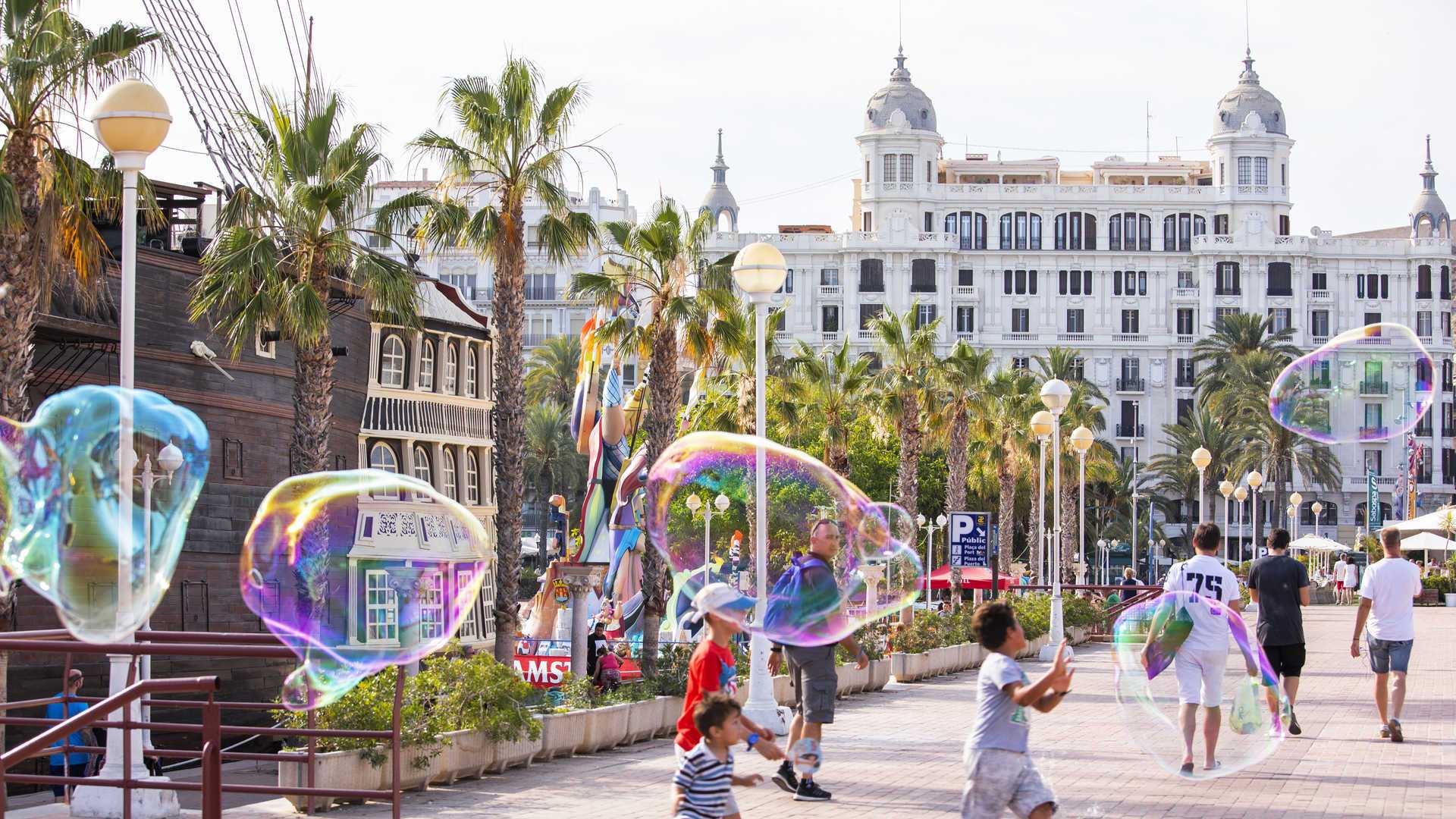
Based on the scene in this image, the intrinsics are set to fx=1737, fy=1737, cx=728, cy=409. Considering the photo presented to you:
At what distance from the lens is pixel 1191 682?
12.9 m

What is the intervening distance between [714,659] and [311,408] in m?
16.9

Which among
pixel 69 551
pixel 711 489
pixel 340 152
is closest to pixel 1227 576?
pixel 711 489

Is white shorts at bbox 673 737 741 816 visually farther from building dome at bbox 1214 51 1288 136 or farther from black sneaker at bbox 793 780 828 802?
building dome at bbox 1214 51 1288 136

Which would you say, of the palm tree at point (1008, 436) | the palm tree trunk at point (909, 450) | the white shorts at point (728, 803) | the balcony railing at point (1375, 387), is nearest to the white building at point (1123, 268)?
the palm tree at point (1008, 436)

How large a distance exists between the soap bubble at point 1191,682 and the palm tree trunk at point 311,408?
16.4m

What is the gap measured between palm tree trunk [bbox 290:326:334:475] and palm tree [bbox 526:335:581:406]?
6470 cm

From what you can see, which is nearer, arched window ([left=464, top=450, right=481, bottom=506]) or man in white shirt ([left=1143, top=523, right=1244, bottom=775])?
man in white shirt ([left=1143, top=523, right=1244, bottom=775])

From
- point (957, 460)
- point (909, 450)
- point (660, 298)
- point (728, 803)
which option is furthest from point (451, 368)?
point (728, 803)

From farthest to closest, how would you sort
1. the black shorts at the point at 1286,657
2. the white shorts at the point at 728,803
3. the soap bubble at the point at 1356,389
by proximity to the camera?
the soap bubble at the point at 1356,389
the black shorts at the point at 1286,657
the white shorts at the point at 728,803

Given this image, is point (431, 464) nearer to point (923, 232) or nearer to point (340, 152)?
point (340, 152)

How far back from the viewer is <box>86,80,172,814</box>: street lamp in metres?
13.5

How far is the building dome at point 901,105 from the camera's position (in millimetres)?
110625

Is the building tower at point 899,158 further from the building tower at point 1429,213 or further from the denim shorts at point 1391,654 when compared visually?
the denim shorts at point 1391,654

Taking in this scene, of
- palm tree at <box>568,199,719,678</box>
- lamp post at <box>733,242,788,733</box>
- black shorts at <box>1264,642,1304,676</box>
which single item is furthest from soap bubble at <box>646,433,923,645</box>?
palm tree at <box>568,199,719,678</box>
